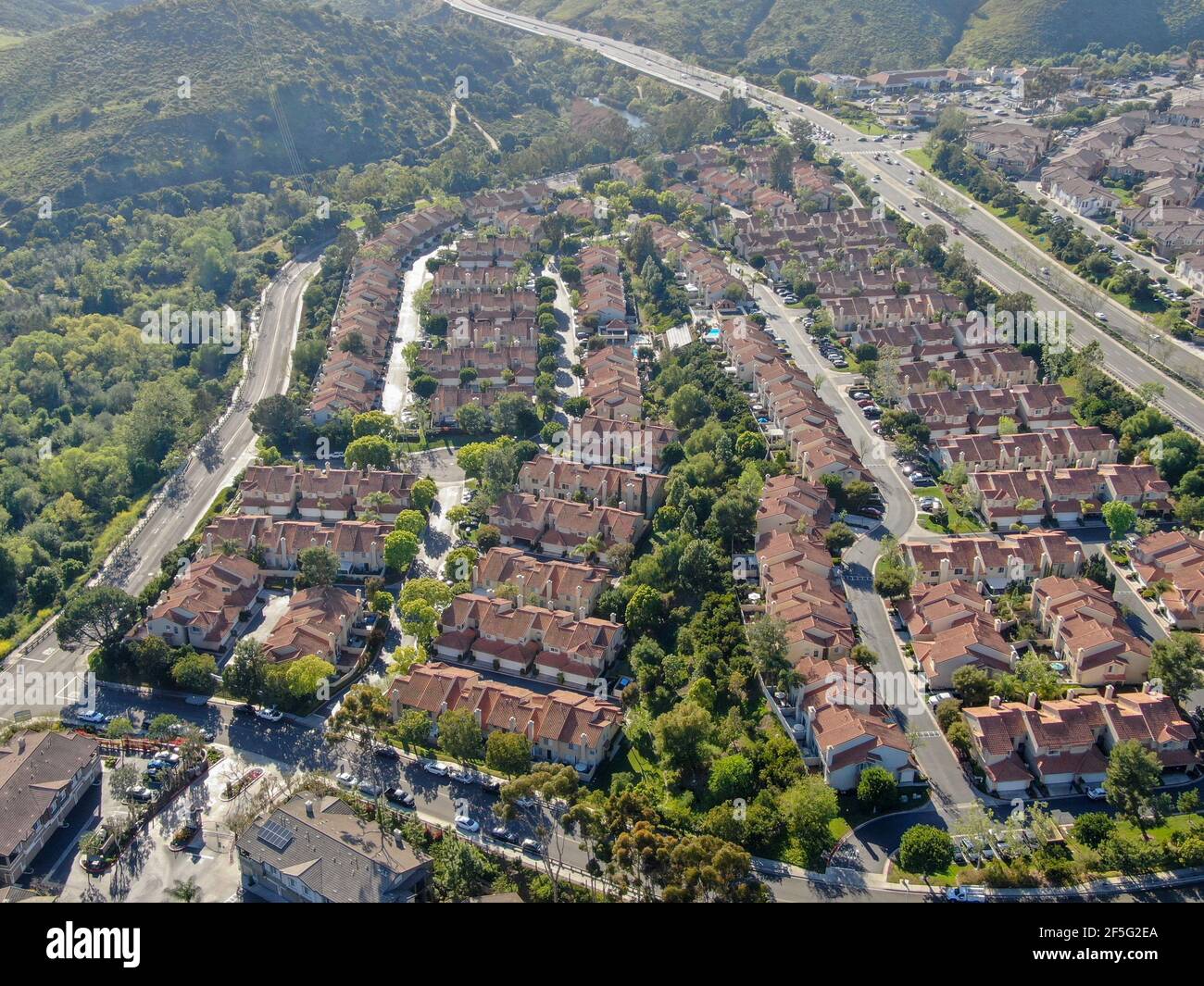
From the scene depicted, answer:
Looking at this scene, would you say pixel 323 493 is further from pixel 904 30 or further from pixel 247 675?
pixel 904 30

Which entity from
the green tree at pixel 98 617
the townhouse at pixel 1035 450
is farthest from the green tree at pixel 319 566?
the townhouse at pixel 1035 450

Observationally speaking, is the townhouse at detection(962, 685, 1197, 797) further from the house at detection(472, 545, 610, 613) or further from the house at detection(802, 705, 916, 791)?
the house at detection(472, 545, 610, 613)

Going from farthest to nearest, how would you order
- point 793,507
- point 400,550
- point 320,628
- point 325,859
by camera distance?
point 793,507
point 400,550
point 320,628
point 325,859

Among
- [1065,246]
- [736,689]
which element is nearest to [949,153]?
[1065,246]

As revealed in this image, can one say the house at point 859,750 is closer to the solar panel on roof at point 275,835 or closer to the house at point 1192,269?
the solar panel on roof at point 275,835

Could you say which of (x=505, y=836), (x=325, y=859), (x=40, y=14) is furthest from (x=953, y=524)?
(x=40, y=14)

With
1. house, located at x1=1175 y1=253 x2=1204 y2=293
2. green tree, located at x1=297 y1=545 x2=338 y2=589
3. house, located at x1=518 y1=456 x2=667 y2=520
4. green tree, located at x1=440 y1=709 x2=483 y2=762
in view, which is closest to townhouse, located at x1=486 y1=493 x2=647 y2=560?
house, located at x1=518 y1=456 x2=667 y2=520

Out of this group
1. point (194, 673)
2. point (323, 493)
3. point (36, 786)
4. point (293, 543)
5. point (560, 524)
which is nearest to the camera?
point (36, 786)

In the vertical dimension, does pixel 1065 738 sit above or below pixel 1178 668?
below

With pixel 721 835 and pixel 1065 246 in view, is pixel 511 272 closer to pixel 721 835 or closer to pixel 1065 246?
pixel 1065 246
